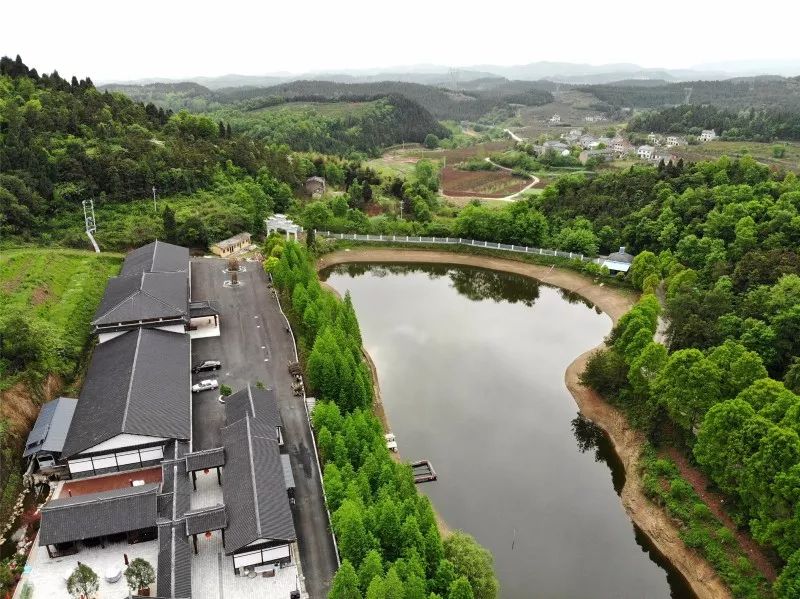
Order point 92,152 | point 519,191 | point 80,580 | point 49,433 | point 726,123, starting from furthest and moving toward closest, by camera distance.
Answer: point 726,123
point 519,191
point 92,152
point 49,433
point 80,580

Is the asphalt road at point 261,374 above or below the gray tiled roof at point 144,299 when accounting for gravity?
below

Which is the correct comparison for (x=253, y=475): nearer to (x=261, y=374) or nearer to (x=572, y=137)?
(x=261, y=374)

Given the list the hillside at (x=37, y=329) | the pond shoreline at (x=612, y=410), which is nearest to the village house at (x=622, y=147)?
the pond shoreline at (x=612, y=410)

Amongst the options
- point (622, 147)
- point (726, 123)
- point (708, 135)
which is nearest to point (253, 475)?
point (622, 147)

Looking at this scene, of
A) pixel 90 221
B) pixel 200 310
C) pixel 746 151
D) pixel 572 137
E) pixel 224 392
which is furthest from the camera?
pixel 572 137

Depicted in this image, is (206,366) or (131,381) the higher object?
(131,381)

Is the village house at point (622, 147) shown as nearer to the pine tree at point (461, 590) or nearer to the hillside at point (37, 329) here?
the hillside at point (37, 329)

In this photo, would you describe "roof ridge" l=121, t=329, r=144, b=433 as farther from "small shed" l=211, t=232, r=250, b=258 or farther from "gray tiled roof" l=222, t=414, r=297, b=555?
"small shed" l=211, t=232, r=250, b=258
